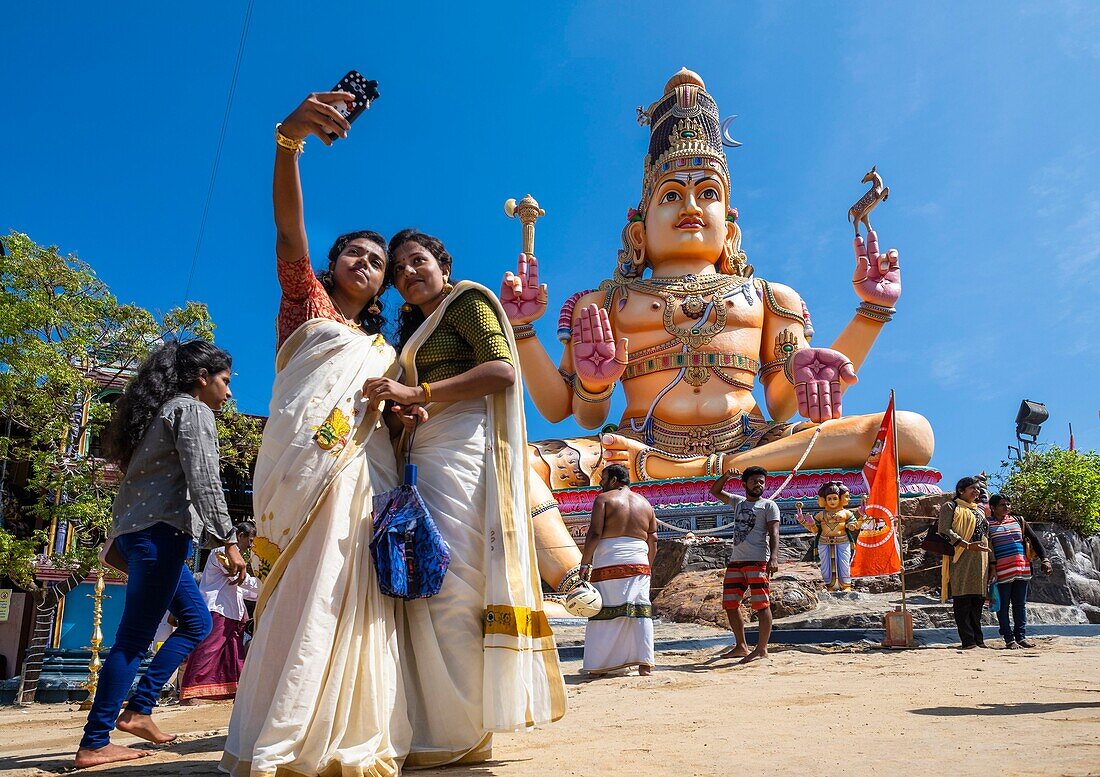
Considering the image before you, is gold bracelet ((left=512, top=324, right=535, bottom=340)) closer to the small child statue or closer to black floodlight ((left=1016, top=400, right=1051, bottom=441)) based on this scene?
the small child statue

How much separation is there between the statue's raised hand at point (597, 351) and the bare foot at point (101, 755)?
947cm

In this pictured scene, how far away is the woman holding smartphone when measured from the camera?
8.68ft

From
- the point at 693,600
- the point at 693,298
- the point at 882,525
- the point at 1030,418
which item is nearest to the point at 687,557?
the point at 693,600

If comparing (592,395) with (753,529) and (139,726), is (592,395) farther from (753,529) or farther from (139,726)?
(139,726)

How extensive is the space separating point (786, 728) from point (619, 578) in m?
2.64

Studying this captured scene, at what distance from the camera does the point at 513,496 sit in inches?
98.0

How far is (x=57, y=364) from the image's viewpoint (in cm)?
846

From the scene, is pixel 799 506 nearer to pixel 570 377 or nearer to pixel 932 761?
pixel 570 377

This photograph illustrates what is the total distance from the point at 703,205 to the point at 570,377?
323 cm

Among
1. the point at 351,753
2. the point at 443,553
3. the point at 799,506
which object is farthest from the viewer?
the point at 799,506

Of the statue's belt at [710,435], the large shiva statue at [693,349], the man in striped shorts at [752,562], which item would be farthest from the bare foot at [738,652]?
the statue's belt at [710,435]

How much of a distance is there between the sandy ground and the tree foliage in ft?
12.1

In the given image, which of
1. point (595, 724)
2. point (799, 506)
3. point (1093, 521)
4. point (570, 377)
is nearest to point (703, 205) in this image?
point (570, 377)

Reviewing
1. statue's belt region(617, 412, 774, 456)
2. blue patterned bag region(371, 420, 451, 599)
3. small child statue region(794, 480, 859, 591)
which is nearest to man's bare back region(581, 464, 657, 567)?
blue patterned bag region(371, 420, 451, 599)
